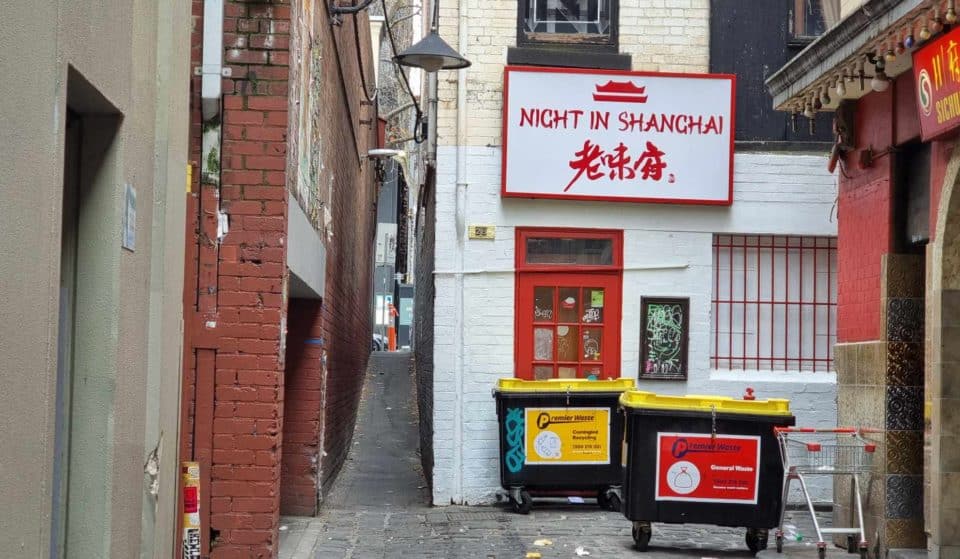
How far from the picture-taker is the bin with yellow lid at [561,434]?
12.3 meters

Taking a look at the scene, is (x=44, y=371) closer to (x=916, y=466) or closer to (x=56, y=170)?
(x=56, y=170)

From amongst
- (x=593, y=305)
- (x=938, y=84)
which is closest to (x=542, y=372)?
(x=593, y=305)

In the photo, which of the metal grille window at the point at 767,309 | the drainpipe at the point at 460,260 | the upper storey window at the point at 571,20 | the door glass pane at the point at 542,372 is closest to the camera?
the drainpipe at the point at 460,260

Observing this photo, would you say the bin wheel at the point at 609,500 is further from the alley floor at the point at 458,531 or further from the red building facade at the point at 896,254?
the red building facade at the point at 896,254

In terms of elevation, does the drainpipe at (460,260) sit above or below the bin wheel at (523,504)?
above

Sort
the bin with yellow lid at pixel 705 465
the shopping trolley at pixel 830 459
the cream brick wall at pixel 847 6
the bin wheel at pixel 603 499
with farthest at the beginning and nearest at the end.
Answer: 1. the bin wheel at pixel 603 499
2. the cream brick wall at pixel 847 6
3. the bin with yellow lid at pixel 705 465
4. the shopping trolley at pixel 830 459

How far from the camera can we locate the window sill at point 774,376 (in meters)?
13.4

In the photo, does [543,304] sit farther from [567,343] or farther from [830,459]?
[830,459]

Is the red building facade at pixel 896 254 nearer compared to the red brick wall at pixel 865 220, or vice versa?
the red building facade at pixel 896 254

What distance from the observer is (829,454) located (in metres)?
10.2

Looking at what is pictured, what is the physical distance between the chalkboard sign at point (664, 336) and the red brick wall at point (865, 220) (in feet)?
7.67

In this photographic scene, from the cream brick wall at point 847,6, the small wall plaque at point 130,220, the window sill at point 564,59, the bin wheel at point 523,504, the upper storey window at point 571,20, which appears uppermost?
the upper storey window at point 571,20

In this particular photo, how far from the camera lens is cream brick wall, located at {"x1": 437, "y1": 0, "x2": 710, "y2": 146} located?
13.3 m

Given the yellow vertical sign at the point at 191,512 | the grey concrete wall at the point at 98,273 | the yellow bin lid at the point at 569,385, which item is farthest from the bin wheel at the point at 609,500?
the grey concrete wall at the point at 98,273
